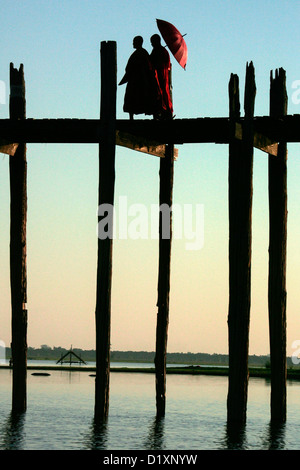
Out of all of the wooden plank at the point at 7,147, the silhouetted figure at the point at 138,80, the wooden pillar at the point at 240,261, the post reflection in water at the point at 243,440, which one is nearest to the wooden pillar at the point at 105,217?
the silhouetted figure at the point at 138,80

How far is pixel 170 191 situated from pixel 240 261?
404cm

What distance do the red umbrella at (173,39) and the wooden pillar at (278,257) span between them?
2.15m

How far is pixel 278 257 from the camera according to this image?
2022cm

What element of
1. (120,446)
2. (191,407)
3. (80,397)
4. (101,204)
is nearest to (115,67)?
(101,204)

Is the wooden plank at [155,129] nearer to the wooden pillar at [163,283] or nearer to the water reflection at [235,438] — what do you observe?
the wooden pillar at [163,283]

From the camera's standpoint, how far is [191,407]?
30.5m

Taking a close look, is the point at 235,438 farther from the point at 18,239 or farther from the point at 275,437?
the point at 18,239

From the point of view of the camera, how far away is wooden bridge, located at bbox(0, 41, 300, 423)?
1828cm

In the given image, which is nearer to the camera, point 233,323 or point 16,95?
point 233,323

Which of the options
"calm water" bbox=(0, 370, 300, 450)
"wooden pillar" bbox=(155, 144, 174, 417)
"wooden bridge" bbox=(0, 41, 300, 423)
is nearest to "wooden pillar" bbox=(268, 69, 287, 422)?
"wooden bridge" bbox=(0, 41, 300, 423)

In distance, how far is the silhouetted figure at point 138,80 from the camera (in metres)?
19.9

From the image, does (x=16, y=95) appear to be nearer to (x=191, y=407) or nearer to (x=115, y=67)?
(x=115, y=67)

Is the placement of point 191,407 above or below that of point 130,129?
below
